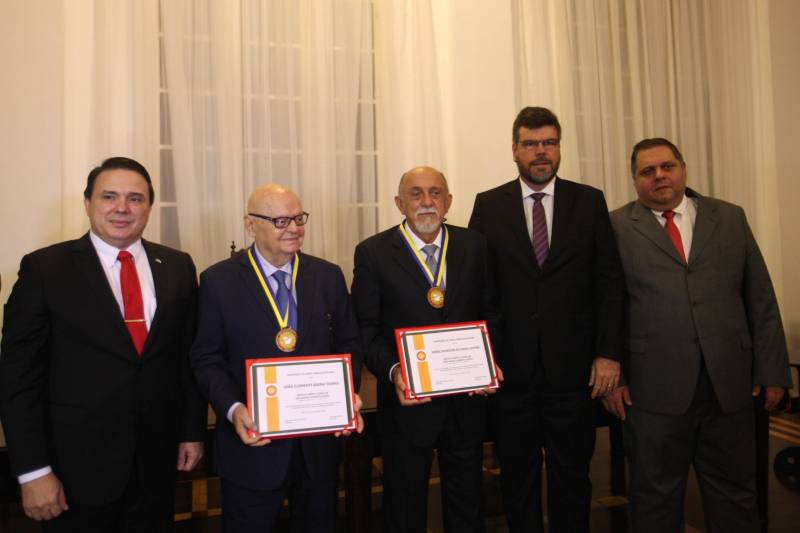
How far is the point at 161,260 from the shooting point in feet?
6.64

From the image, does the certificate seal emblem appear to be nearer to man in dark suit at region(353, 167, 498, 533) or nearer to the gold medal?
man in dark suit at region(353, 167, 498, 533)

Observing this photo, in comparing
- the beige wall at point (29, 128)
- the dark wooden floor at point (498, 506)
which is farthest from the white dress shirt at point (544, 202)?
the beige wall at point (29, 128)

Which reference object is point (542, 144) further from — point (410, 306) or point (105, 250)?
point (105, 250)

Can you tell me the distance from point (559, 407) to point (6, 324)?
6.55ft

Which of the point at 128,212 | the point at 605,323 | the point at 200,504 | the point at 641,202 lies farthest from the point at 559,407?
→ the point at 200,504

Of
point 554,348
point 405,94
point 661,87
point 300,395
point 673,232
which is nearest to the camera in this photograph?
point 300,395

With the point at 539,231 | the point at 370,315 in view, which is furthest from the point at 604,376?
the point at 370,315

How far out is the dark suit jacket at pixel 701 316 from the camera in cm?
234

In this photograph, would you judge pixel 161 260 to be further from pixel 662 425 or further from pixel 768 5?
pixel 768 5

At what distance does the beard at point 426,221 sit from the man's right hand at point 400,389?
1.84ft

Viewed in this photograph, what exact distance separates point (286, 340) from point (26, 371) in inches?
31.4

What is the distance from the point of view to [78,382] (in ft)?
5.85

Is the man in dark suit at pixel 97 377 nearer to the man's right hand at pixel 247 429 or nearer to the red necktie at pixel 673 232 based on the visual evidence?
the man's right hand at pixel 247 429

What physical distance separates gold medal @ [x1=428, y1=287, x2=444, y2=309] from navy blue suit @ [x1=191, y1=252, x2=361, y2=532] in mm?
405
